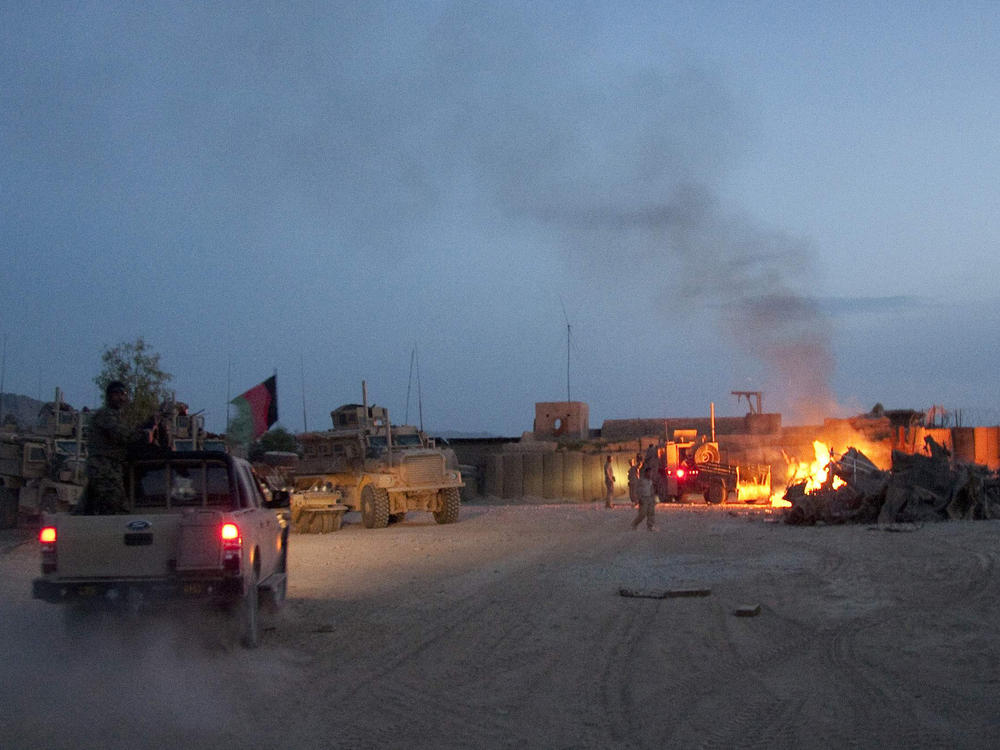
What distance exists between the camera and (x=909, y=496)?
66.9 feet

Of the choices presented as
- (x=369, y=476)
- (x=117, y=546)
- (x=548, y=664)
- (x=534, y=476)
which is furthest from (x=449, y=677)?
(x=534, y=476)

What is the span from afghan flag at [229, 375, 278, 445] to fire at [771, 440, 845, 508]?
1502 cm

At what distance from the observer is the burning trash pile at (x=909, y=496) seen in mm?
20297

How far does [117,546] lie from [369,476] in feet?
51.0

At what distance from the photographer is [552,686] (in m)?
7.41

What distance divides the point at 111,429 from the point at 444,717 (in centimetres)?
425

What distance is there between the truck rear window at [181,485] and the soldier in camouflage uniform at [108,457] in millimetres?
269

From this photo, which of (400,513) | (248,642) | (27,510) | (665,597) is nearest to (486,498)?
(400,513)

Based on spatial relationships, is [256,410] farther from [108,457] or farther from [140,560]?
[140,560]

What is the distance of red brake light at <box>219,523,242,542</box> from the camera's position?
8023 mm

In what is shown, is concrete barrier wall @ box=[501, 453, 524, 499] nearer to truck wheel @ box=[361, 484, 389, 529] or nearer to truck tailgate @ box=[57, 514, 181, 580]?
truck wheel @ box=[361, 484, 389, 529]

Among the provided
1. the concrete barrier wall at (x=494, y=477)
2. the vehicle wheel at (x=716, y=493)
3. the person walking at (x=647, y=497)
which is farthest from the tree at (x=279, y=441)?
the person walking at (x=647, y=497)

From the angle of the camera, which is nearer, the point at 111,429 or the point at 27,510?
the point at 111,429

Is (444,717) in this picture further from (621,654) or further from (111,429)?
(111,429)
